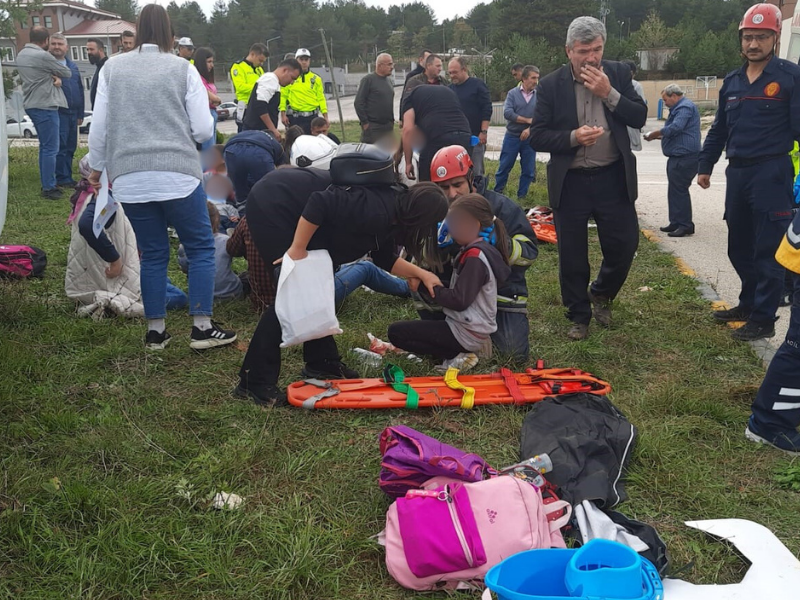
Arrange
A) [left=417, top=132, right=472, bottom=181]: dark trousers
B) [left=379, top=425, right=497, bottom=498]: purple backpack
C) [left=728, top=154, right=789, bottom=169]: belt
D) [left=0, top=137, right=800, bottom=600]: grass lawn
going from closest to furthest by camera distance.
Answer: [left=0, top=137, right=800, bottom=600]: grass lawn
[left=379, top=425, right=497, bottom=498]: purple backpack
[left=728, top=154, right=789, bottom=169]: belt
[left=417, top=132, right=472, bottom=181]: dark trousers

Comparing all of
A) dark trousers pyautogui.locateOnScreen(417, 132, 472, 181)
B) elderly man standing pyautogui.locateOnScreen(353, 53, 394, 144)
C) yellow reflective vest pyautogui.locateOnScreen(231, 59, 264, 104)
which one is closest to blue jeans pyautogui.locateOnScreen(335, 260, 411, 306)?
dark trousers pyautogui.locateOnScreen(417, 132, 472, 181)

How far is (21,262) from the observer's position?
6.06 metres

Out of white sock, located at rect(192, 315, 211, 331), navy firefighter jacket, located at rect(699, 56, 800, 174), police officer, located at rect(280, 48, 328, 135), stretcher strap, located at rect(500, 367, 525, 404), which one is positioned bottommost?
stretcher strap, located at rect(500, 367, 525, 404)

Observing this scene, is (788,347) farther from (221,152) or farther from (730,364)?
Result: (221,152)

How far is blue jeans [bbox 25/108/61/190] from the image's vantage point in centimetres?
933

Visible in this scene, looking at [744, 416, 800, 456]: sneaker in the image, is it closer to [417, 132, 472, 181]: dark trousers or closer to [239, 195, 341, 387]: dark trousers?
[239, 195, 341, 387]: dark trousers

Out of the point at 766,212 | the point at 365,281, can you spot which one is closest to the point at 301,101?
the point at 365,281

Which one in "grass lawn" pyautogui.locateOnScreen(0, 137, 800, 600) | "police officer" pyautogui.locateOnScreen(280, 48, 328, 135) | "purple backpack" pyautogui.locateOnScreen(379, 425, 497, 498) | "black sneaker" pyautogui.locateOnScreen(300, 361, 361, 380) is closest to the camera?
"grass lawn" pyautogui.locateOnScreen(0, 137, 800, 600)

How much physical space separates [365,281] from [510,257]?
4.53ft

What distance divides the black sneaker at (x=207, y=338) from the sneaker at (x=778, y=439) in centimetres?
307

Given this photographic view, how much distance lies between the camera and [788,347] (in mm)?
3354

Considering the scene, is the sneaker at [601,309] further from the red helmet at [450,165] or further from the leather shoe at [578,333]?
the red helmet at [450,165]

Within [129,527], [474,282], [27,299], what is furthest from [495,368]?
[27,299]

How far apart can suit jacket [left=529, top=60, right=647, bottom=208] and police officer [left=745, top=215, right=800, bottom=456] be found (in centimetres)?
157
